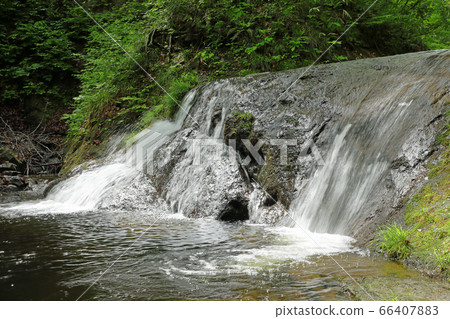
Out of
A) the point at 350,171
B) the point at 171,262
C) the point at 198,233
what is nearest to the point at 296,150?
the point at 350,171

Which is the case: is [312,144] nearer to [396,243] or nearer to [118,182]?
[396,243]

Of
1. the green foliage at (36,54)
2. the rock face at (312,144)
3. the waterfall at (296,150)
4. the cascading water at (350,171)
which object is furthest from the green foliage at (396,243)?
the green foliage at (36,54)

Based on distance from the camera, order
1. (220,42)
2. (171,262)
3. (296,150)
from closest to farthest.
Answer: (171,262) < (296,150) < (220,42)

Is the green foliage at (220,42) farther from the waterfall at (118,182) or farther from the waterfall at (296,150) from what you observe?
the waterfall at (296,150)

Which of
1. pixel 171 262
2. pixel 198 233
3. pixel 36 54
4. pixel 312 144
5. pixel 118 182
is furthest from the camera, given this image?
pixel 36 54

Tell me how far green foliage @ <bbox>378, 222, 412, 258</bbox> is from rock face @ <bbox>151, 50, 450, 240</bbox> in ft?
1.56

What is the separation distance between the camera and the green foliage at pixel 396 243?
349 centimetres

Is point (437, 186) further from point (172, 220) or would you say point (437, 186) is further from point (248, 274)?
point (172, 220)

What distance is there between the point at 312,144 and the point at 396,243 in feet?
9.19

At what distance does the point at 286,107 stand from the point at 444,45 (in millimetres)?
9416

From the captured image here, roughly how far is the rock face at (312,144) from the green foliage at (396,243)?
1.56ft

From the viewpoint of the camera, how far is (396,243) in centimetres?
356

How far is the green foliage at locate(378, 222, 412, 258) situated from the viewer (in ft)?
11.5

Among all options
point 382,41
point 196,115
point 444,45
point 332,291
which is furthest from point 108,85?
point 444,45
